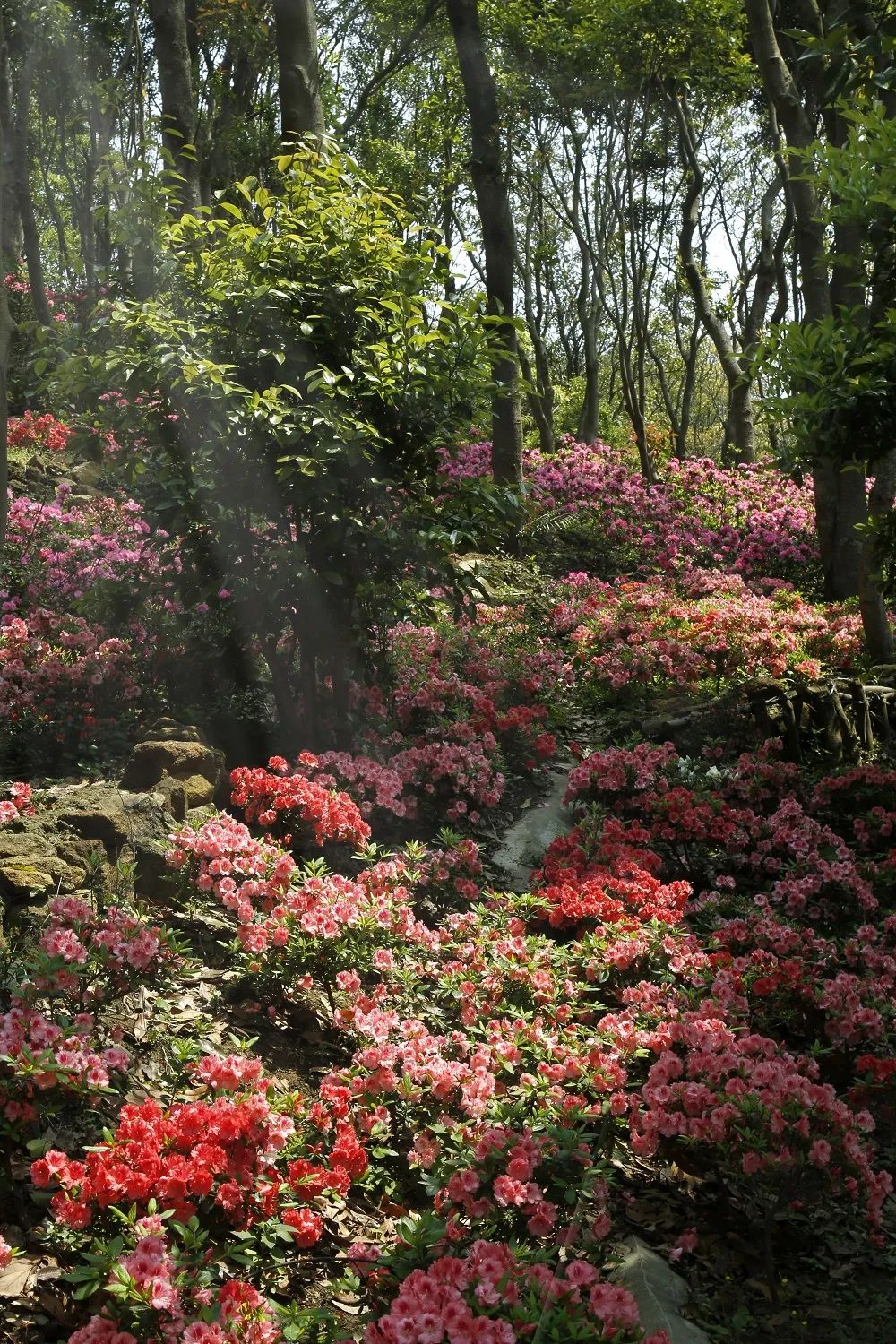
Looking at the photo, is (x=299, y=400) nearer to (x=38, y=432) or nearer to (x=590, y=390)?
(x=38, y=432)

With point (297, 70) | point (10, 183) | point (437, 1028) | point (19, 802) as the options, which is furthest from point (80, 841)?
point (10, 183)

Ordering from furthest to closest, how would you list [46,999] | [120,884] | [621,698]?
[621,698], [120,884], [46,999]

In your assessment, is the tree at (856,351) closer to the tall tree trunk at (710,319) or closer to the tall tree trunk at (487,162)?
the tall tree trunk at (487,162)

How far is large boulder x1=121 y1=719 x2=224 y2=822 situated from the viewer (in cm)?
525

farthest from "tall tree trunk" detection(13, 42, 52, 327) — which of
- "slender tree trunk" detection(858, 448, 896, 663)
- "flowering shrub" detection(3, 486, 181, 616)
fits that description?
"slender tree trunk" detection(858, 448, 896, 663)

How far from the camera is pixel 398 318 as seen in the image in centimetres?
645

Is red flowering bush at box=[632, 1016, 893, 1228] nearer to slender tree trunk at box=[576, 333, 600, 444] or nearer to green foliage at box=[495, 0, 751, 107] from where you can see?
green foliage at box=[495, 0, 751, 107]

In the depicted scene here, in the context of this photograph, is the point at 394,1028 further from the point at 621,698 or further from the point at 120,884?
the point at 621,698

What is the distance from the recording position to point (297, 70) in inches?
325

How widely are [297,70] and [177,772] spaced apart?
564 centimetres

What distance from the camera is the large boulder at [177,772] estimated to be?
5.25 meters

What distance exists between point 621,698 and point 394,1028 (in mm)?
5547

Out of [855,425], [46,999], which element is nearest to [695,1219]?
[46,999]

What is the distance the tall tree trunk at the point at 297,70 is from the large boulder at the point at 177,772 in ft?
15.8
